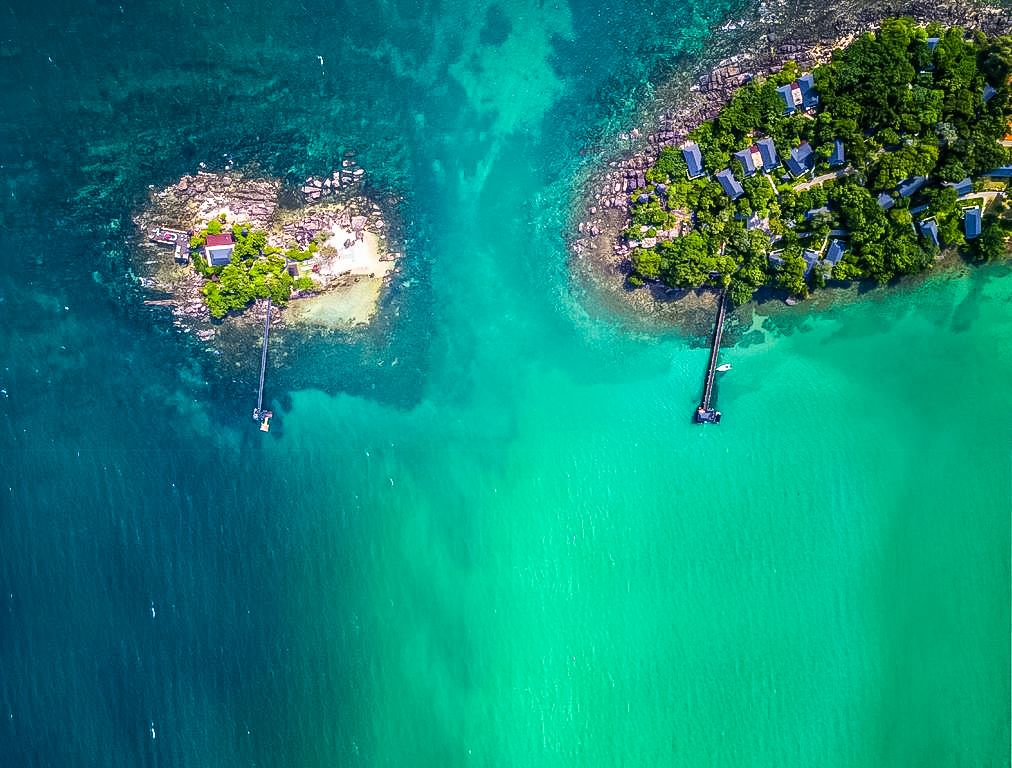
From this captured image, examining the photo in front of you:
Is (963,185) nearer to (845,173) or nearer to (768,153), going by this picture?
(845,173)

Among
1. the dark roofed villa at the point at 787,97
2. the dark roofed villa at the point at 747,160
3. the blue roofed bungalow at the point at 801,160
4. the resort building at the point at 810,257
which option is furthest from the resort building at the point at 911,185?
the dark roofed villa at the point at 747,160

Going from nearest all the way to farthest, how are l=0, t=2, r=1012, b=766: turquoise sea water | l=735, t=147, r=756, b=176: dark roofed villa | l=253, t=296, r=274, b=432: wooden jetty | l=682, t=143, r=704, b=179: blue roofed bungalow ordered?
1. l=735, t=147, r=756, b=176: dark roofed villa
2. l=682, t=143, r=704, b=179: blue roofed bungalow
3. l=0, t=2, r=1012, b=766: turquoise sea water
4. l=253, t=296, r=274, b=432: wooden jetty

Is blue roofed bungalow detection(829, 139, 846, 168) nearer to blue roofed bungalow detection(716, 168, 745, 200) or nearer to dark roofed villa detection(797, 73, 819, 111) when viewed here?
dark roofed villa detection(797, 73, 819, 111)

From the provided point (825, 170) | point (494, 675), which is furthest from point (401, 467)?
point (825, 170)

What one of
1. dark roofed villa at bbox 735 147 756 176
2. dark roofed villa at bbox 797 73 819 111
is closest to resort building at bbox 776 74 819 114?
dark roofed villa at bbox 797 73 819 111

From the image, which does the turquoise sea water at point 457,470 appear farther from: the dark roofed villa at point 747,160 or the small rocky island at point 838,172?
the dark roofed villa at point 747,160

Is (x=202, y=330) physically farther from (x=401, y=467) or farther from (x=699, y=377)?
(x=699, y=377)
